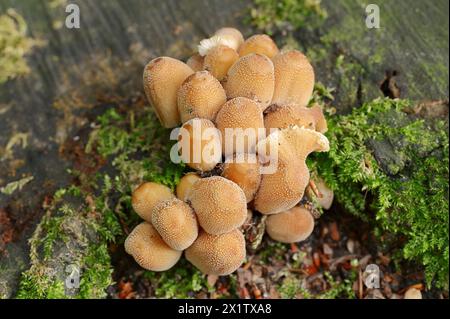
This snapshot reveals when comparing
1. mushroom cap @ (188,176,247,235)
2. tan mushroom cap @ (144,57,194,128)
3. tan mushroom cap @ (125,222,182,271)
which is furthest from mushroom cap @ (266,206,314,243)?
tan mushroom cap @ (144,57,194,128)

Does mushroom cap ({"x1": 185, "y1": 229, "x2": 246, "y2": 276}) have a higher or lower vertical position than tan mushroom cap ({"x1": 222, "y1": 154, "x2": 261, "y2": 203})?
lower

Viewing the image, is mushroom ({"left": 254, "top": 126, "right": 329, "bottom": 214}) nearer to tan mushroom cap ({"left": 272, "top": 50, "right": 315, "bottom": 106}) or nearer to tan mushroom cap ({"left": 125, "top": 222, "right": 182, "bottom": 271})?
tan mushroom cap ({"left": 272, "top": 50, "right": 315, "bottom": 106})

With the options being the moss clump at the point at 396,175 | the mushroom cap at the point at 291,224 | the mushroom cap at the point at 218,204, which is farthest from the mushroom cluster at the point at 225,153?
the moss clump at the point at 396,175

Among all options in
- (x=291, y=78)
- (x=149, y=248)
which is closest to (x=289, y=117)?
(x=291, y=78)

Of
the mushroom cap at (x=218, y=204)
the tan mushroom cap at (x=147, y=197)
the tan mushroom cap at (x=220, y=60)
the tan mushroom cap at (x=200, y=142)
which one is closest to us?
the mushroom cap at (x=218, y=204)

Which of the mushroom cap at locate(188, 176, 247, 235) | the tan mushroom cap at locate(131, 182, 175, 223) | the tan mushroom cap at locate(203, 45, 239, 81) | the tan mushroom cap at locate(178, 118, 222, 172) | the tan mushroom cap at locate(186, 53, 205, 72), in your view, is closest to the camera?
the mushroom cap at locate(188, 176, 247, 235)

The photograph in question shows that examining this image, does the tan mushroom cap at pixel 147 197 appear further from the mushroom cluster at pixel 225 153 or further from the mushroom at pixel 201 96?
the mushroom at pixel 201 96

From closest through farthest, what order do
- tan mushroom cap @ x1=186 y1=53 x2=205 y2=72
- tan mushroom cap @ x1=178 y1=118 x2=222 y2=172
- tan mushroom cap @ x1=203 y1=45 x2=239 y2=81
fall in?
tan mushroom cap @ x1=178 y1=118 x2=222 y2=172 → tan mushroom cap @ x1=203 y1=45 x2=239 y2=81 → tan mushroom cap @ x1=186 y1=53 x2=205 y2=72

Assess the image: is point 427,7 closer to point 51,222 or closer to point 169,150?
point 169,150

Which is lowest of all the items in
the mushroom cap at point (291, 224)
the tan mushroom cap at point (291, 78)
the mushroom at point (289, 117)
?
the mushroom cap at point (291, 224)
